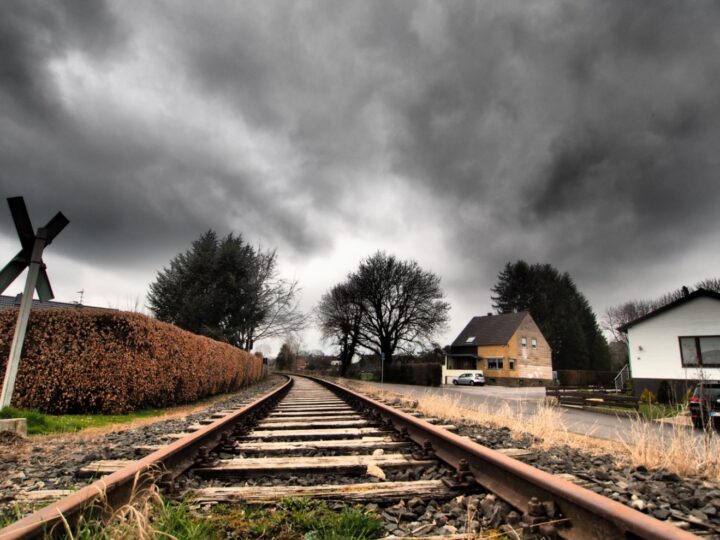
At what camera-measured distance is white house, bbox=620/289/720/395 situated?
19344 millimetres

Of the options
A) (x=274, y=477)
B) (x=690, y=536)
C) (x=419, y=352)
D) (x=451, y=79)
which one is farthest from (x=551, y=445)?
(x=419, y=352)

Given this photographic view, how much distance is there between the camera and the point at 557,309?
6406 cm

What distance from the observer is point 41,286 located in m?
6.60

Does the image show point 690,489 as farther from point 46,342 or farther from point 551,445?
point 46,342

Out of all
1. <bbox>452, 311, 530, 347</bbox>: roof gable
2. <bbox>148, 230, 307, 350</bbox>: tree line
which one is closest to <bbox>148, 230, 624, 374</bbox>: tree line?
<bbox>148, 230, 307, 350</bbox>: tree line

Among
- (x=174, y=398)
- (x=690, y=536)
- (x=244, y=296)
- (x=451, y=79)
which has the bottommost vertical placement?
(x=174, y=398)

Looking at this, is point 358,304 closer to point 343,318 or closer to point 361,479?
point 343,318

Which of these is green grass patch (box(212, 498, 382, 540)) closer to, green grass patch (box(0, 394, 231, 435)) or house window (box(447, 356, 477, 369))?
green grass patch (box(0, 394, 231, 435))

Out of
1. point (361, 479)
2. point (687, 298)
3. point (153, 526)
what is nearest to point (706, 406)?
point (361, 479)

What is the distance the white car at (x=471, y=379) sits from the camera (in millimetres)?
37781

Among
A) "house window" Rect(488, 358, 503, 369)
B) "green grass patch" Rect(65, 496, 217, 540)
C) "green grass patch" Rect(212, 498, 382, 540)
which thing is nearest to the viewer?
"green grass patch" Rect(65, 496, 217, 540)

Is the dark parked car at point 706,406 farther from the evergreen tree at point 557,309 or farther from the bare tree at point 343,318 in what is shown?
the evergreen tree at point 557,309

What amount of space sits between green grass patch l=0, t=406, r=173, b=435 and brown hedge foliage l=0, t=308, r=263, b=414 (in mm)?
393

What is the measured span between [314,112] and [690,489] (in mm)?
13699
